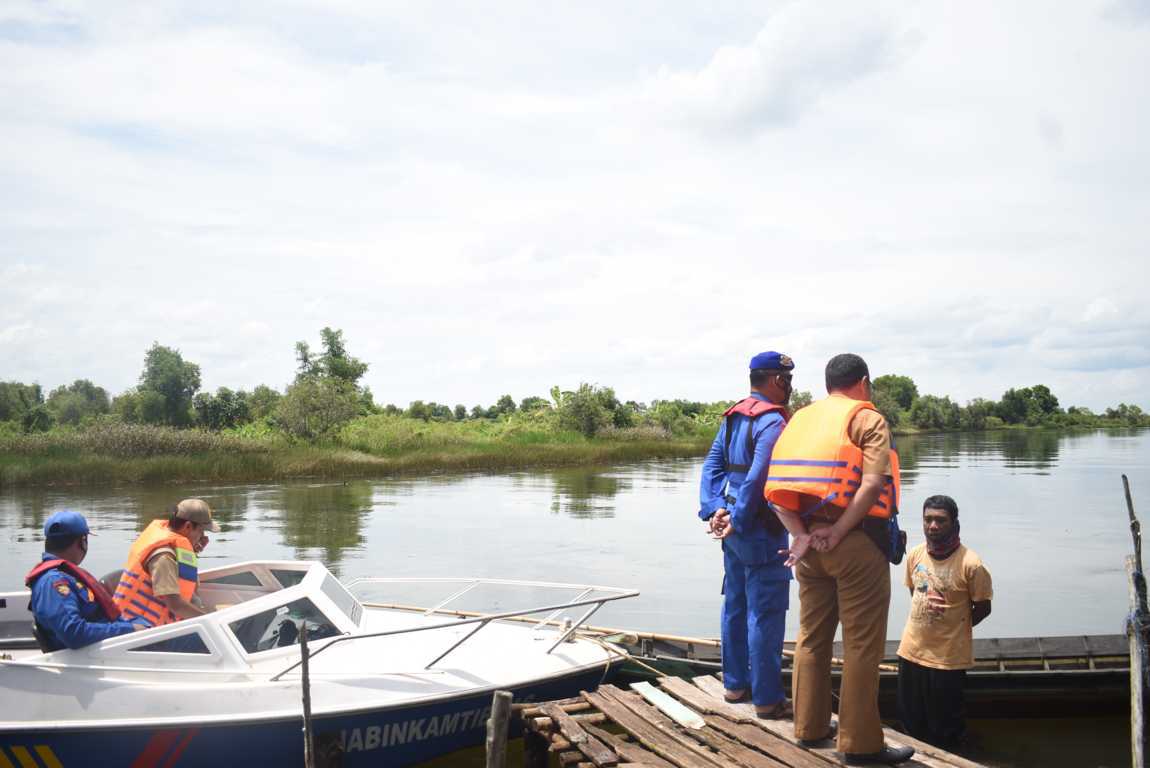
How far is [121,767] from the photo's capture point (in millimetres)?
5574

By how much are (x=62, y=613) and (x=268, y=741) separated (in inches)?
59.4

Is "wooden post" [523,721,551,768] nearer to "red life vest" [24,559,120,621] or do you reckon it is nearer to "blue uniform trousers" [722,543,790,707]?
"blue uniform trousers" [722,543,790,707]

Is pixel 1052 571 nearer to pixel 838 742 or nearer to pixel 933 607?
pixel 933 607

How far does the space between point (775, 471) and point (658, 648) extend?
157 inches

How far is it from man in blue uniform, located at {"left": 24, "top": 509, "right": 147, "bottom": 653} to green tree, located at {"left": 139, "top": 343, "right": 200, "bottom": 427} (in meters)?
58.4

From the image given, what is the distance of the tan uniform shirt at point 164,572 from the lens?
6.10m

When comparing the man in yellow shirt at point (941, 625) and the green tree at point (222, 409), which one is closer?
the man in yellow shirt at point (941, 625)

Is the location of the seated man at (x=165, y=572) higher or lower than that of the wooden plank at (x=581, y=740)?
higher

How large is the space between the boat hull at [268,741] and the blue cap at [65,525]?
3.86ft

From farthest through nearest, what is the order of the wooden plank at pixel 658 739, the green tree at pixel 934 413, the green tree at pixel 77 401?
the green tree at pixel 934 413, the green tree at pixel 77 401, the wooden plank at pixel 658 739

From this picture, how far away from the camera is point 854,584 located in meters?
4.49

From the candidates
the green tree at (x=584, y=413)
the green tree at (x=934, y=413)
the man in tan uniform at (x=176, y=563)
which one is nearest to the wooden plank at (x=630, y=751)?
the man in tan uniform at (x=176, y=563)

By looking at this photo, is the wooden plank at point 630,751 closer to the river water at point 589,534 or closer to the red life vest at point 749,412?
the red life vest at point 749,412

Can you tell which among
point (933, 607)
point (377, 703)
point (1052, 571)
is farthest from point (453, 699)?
point (1052, 571)
